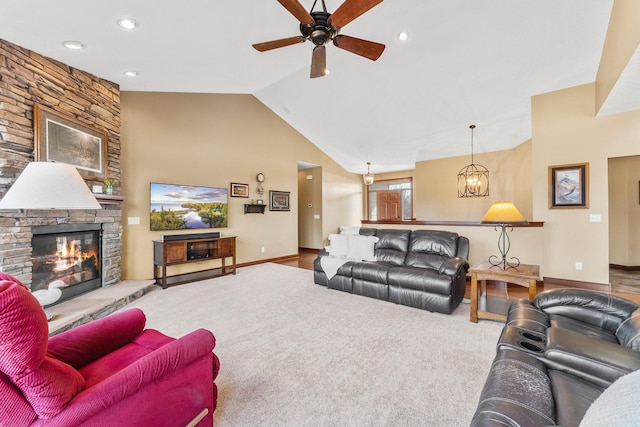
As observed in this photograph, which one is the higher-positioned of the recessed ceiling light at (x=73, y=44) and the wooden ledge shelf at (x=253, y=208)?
the recessed ceiling light at (x=73, y=44)

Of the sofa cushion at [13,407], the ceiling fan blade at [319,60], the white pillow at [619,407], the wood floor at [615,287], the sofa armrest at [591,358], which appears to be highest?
the ceiling fan blade at [319,60]

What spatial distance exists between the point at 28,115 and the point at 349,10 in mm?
3461

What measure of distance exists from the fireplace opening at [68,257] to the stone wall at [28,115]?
3.5 inches

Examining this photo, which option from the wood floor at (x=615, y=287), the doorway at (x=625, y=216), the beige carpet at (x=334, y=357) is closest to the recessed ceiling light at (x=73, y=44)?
the beige carpet at (x=334, y=357)

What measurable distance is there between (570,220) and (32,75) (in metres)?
7.21

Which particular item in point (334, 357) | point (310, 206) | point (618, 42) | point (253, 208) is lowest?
point (334, 357)

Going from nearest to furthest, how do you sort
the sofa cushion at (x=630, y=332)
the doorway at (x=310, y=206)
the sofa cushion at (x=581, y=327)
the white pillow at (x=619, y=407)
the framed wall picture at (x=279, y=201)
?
the white pillow at (x=619, y=407) < the sofa cushion at (x=630, y=332) < the sofa cushion at (x=581, y=327) < the framed wall picture at (x=279, y=201) < the doorway at (x=310, y=206)

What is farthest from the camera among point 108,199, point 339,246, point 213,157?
point 213,157

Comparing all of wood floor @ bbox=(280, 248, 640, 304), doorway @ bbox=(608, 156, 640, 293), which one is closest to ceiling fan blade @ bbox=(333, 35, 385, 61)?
wood floor @ bbox=(280, 248, 640, 304)

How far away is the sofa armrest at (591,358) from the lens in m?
1.24

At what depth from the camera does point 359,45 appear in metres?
2.50

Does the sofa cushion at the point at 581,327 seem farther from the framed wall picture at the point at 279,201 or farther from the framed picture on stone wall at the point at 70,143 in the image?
the framed wall picture at the point at 279,201

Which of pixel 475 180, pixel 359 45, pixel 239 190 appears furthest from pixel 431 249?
pixel 239 190

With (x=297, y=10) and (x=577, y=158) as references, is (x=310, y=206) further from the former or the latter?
(x=297, y=10)
